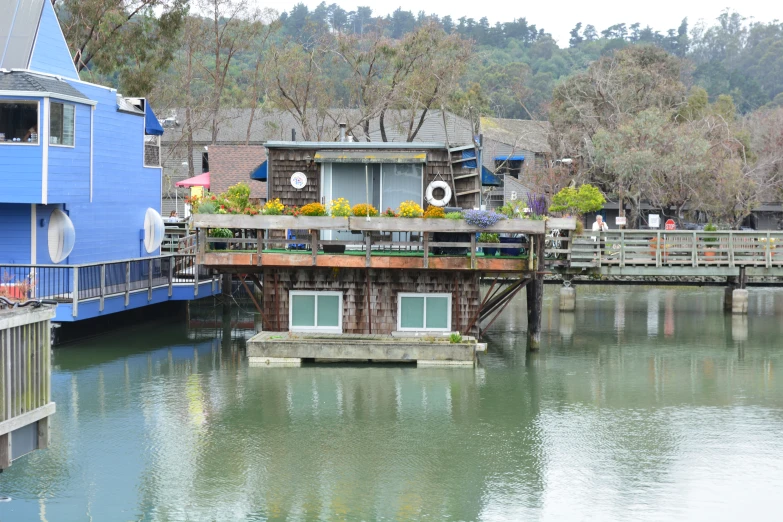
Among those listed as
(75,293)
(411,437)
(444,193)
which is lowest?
(411,437)

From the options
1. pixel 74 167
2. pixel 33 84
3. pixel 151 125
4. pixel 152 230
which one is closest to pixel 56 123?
pixel 33 84

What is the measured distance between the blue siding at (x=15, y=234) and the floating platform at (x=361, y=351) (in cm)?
729

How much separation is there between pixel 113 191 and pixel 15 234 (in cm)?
387

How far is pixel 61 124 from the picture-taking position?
25.4 metres

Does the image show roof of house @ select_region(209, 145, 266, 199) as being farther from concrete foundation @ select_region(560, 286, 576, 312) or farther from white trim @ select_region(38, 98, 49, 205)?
white trim @ select_region(38, 98, 49, 205)

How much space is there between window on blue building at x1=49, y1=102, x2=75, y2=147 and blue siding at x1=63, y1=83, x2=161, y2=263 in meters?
1.61

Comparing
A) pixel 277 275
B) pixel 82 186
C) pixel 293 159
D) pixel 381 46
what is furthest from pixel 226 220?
pixel 381 46

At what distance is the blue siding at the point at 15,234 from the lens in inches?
1010

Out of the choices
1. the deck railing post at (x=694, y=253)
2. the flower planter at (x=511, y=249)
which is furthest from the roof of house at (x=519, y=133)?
the flower planter at (x=511, y=249)

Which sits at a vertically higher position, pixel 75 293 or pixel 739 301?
pixel 75 293

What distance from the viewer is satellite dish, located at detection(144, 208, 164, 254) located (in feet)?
99.0

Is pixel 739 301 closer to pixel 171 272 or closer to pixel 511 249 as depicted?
pixel 511 249

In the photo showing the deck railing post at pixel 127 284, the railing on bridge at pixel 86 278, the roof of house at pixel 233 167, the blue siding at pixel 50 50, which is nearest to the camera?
the railing on bridge at pixel 86 278

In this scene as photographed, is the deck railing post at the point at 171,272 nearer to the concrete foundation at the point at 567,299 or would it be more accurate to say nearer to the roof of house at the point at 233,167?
the roof of house at the point at 233,167
